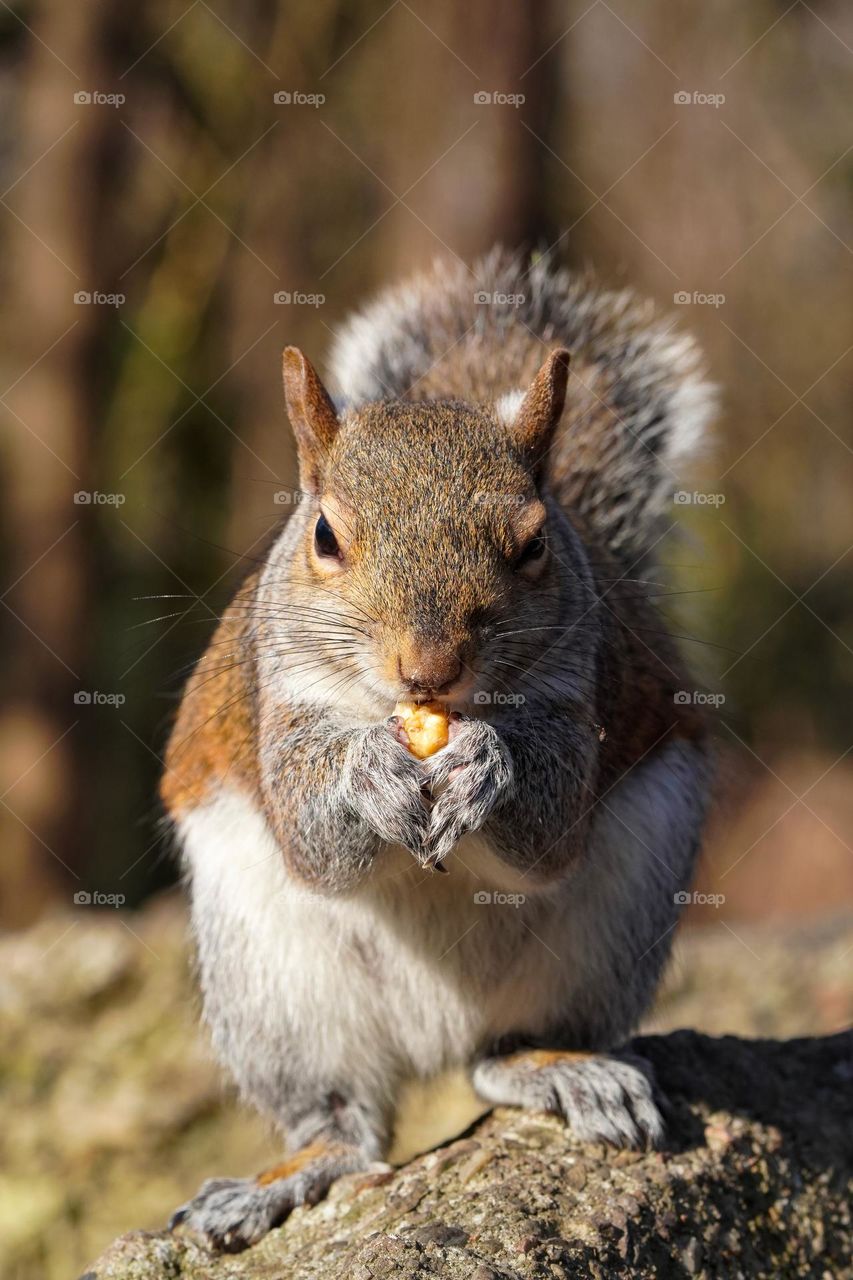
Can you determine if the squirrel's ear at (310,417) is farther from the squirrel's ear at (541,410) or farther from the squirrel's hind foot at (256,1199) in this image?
the squirrel's hind foot at (256,1199)

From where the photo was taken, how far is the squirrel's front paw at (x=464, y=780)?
253 cm

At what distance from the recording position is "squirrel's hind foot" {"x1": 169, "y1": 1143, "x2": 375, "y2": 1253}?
2902 mm

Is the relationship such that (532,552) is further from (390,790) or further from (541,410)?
(390,790)

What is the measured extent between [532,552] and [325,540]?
403 millimetres

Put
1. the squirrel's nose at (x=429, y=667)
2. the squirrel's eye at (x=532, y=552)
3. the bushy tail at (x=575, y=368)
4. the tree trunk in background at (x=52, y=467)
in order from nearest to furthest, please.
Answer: the squirrel's nose at (x=429, y=667)
the squirrel's eye at (x=532, y=552)
the bushy tail at (x=575, y=368)
the tree trunk in background at (x=52, y=467)

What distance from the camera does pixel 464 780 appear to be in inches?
99.6

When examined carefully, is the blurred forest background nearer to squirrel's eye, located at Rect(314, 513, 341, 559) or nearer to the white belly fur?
the white belly fur

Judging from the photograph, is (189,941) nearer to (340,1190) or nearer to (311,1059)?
(311,1059)

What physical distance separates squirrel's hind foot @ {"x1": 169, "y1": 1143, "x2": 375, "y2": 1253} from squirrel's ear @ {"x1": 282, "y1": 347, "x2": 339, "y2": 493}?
149cm

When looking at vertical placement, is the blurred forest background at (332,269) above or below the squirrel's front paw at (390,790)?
above

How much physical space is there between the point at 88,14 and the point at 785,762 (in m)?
6.13

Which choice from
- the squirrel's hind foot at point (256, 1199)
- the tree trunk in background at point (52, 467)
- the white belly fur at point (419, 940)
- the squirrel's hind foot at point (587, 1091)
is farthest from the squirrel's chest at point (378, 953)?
the tree trunk in background at point (52, 467)

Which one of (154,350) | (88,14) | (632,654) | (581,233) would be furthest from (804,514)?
(632,654)

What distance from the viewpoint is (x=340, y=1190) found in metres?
3.04
